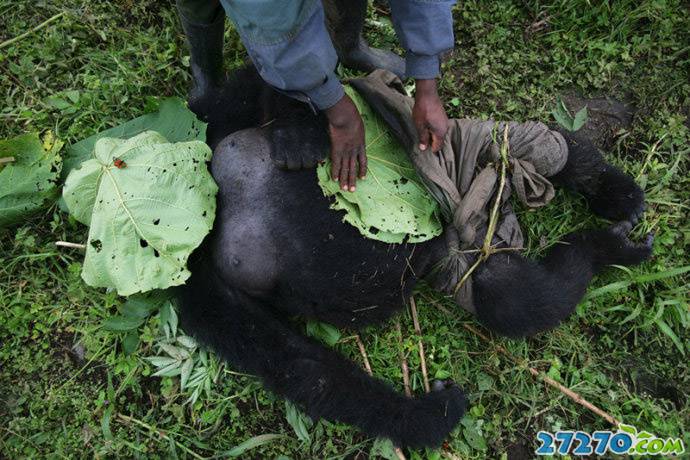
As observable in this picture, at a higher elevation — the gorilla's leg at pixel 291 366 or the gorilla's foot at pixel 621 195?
the gorilla's foot at pixel 621 195

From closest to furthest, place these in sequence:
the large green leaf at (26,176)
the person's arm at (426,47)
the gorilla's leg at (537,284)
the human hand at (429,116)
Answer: the person's arm at (426,47)
the human hand at (429,116)
the gorilla's leg at (537,284)
the large green leaf at (26,176)

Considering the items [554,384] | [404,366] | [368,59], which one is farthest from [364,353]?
[368,59]

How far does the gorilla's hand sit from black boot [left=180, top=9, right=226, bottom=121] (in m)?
0.53

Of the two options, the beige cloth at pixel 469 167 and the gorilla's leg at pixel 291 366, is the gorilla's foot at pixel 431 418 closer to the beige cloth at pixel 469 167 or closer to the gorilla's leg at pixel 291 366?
the gorilla's leg at pixel 291 366

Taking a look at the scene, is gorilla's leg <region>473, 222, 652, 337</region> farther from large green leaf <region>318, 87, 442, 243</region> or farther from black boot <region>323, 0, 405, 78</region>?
black boot <region>323, 0, 405, 78</region>

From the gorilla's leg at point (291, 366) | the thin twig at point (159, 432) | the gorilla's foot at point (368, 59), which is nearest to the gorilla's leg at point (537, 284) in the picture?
the gorilla's leg at point (291, 366)

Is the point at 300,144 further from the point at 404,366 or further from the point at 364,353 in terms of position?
the point at 404,366

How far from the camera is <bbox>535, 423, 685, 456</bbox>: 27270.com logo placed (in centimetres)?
263

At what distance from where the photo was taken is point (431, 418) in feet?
8.41

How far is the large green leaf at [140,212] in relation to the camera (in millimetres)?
2143

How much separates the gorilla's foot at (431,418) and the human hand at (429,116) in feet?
4.17

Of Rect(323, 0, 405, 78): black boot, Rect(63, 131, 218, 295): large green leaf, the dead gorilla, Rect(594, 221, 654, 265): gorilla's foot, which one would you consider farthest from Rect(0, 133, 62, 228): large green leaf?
Rect(594, 221, 654, 265): gorilla's foot

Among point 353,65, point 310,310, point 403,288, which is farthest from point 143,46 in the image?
point 403,288

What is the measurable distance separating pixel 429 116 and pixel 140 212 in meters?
1.30
